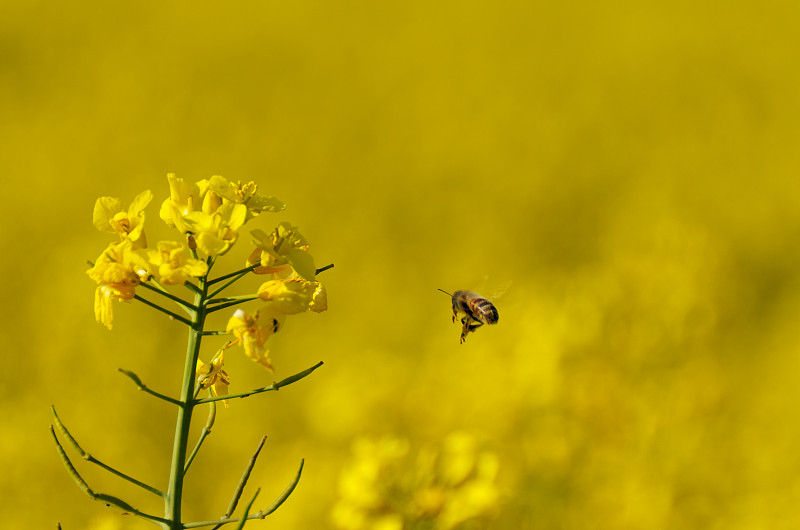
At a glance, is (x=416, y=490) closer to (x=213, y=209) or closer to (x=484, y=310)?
(x=484, y=310)

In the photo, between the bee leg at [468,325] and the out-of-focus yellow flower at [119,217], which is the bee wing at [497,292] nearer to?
the bee leg at [468,325]

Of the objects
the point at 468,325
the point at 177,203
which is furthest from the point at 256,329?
the point at 468,325

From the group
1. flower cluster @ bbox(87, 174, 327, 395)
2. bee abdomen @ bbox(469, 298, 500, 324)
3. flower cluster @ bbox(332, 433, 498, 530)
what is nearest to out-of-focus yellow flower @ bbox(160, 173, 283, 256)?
flower cluster @ bbox(87, 174, 327, 395)

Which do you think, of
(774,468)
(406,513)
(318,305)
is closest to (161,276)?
(318,305)

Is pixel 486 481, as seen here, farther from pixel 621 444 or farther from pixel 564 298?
pixel 564 298

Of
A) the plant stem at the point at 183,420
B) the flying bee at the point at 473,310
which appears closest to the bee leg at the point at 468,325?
the flying bee at the point at 473,310

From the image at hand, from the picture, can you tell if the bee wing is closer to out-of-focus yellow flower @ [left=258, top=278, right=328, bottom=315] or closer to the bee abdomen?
the bee abdomen

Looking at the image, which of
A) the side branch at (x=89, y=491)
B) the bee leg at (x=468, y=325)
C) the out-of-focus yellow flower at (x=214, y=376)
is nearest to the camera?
the side branch at (x=89, y=491)
